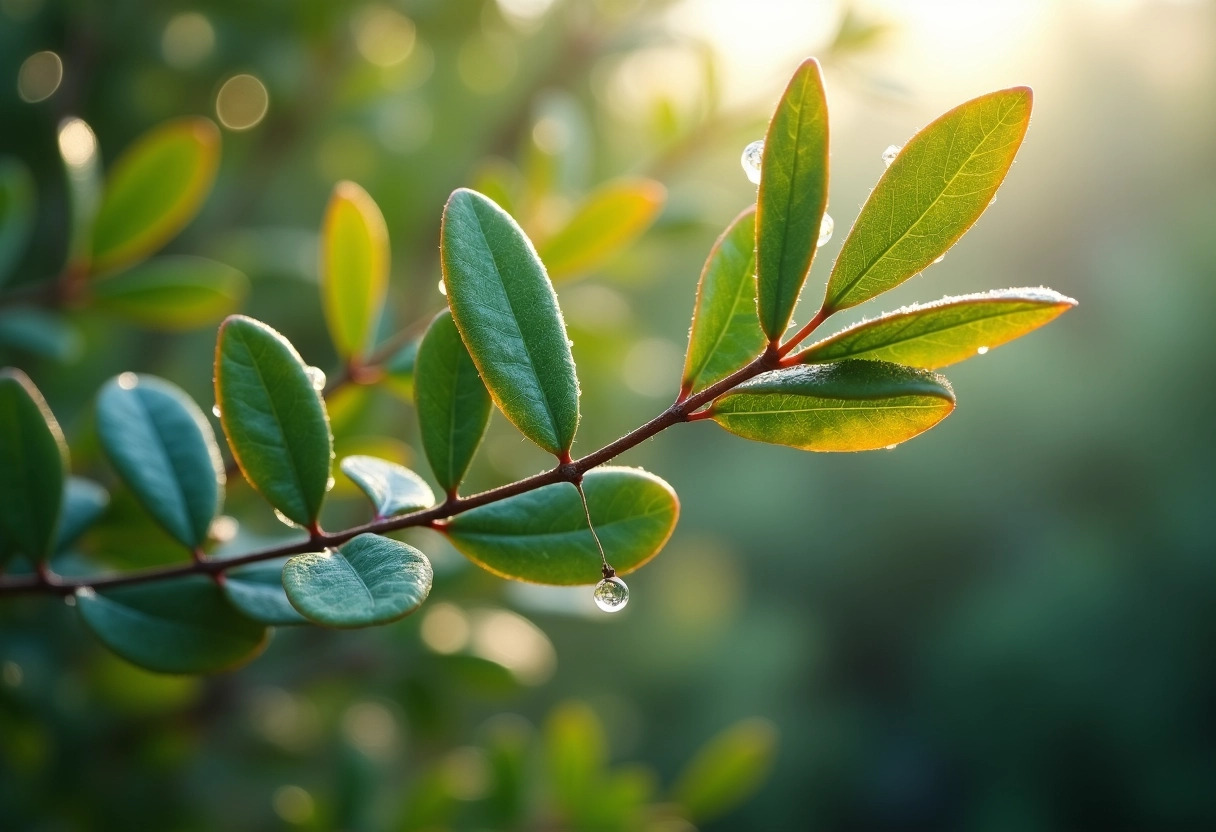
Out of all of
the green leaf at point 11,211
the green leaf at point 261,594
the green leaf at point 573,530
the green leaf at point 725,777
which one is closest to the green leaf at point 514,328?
the green leaf at point 573,530

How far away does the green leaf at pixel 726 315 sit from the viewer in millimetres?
454

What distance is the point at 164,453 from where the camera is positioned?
0.59 m

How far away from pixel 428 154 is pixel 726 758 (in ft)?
3.58

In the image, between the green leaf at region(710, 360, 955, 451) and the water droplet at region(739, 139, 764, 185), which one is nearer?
the green leaf at region(710, 360, 955, 451)

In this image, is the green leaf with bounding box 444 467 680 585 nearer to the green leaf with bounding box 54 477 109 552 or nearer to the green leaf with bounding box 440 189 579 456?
the green leaf with bounding box 440 189 579 456

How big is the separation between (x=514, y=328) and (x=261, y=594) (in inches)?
9.0

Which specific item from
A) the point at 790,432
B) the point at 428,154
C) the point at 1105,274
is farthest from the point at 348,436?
the point at 1105,274

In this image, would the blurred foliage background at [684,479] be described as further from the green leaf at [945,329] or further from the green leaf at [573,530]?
the green leaf at [945,329]

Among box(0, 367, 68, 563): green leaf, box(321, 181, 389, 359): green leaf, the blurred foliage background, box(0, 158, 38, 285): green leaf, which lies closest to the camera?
box(0, 367, 68, 563): green leaf

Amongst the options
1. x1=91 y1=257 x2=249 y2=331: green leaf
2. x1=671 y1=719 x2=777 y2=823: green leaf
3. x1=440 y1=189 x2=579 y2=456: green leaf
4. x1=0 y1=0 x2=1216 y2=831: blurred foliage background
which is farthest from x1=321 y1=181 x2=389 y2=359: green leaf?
x1=671 y1=719 x2=777 y2=823: green leaf

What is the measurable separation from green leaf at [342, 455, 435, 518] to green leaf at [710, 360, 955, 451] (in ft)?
0.58

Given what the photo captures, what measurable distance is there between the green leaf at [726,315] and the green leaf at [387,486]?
16 centimetres

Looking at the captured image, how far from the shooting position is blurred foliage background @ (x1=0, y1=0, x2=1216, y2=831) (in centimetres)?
113

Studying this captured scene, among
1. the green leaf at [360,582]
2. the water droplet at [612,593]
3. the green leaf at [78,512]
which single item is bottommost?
the green leaf at [78,512]
